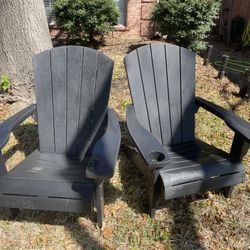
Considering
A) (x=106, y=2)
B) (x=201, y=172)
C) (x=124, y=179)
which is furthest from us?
(x=106, y=2)

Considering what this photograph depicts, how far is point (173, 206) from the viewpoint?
2.46 metres

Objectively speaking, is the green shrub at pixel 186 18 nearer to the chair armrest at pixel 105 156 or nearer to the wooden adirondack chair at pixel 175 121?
the wooden adirondack chair at pixel 175 121

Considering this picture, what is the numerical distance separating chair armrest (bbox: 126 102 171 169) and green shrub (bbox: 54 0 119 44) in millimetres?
3651

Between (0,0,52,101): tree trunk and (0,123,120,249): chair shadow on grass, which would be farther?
(0,0,52,101): tree trunk

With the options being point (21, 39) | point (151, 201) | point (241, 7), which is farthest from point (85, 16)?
point (241, 7)

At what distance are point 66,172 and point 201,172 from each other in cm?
99

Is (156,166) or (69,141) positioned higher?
(156,166)

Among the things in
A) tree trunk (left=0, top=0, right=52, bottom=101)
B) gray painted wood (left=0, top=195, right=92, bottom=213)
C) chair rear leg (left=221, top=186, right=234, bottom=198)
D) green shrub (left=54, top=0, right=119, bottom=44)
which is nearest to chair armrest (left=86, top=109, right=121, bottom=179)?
gray painted wood (left=0, top=195, right=92, bottom=213)

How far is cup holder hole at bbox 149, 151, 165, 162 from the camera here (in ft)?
6.05

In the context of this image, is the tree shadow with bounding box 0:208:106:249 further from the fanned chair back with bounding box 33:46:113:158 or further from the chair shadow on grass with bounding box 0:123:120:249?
the fanned chair back with bounding box 33:46:113:158

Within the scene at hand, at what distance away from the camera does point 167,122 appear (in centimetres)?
263

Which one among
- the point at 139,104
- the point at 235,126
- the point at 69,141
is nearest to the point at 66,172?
the point at 69,141

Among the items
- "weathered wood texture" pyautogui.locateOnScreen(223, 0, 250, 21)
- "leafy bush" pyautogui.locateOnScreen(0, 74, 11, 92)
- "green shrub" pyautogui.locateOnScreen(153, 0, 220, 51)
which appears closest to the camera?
"leafy bush" pyautogui.locateOnScreen(0, 74, 11, 92)

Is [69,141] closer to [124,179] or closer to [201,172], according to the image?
[124,179]
